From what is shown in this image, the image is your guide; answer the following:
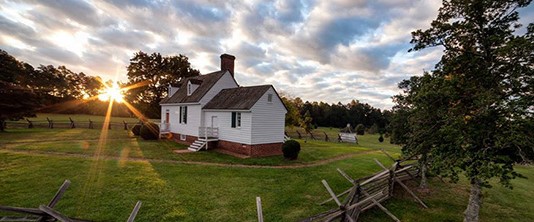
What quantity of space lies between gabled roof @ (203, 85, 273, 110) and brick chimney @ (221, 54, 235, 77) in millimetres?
3000

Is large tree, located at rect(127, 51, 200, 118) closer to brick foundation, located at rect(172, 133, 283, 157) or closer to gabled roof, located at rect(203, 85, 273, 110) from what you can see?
gabled roof, located at rect(203, 85, 273, 110)

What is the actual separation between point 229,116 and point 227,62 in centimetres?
764

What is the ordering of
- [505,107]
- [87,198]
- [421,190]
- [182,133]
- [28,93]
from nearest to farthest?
[505,107]
[87,198]
[421,190]
[182,133]
[28,93]

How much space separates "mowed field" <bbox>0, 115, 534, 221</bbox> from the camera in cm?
835

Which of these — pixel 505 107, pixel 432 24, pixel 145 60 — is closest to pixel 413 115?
pixel 505 107

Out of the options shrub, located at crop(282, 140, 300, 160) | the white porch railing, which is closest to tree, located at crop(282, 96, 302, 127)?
the white porch railing

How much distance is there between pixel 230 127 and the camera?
19516 millimetres

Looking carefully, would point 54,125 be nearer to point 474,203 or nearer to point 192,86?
point 192,86

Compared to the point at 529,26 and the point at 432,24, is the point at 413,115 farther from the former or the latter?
the point at 529,26

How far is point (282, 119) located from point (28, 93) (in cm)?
2894

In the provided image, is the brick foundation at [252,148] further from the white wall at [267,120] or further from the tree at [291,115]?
the tree at [291,115]

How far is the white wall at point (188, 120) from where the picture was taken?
73.6ft

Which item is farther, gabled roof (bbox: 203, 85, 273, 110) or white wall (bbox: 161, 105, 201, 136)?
white wall (bbox: 161, 105, 201, 136)

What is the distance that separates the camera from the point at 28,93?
26250 mm
